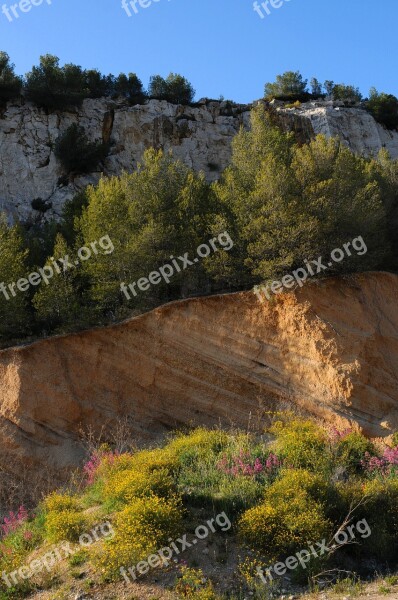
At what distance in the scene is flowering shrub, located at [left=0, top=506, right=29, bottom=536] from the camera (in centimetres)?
1298

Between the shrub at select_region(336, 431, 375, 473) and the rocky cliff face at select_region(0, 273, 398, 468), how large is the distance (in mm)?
843

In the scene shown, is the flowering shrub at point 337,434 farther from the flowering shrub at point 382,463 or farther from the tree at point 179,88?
the tree at point 179,88

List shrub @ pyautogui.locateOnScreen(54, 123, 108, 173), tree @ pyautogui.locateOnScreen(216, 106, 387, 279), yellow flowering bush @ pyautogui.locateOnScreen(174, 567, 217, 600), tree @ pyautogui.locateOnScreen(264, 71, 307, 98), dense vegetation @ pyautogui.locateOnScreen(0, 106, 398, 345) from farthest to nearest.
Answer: tree @ pyautogui.locateOnScreen(264, 71, 307, 98) → shrub @ pyautogui.locateOnScreen(54, 123, 108, 173) → dense vegetation @ pyautogui.locateOnScreen(0, 106, 398, 345) → tree @ pyautogui.locateOnScreen(216, 106, 387, 279) → yellow flowering bush @ pyautogui.locateOnScreen(174, 567, 217, 600)

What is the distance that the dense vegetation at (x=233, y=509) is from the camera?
10070 mm

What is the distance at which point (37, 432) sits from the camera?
1529 centimetres

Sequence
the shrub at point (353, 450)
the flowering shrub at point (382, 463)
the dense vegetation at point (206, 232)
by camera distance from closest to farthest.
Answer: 1. the flowering shrub at point (382, 463)
2. the shrub at point (353, 450)
3. the dense vegetation at point (206, 232)

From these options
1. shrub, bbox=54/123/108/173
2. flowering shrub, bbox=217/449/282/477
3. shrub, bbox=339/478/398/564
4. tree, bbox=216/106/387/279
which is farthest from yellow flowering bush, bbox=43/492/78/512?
shrub, bbox=54/123/108/173

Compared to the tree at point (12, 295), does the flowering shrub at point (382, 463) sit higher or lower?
lower

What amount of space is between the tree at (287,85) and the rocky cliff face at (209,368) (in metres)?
A: 31.3

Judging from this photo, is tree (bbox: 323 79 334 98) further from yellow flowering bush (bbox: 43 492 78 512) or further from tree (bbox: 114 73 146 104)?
yellow flowering bush (bbox: 43 492 78 512)

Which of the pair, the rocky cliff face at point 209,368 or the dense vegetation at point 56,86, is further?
the dense vegetation at point 56,86

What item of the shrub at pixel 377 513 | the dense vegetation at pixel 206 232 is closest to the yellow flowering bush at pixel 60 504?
the dense vegetation at pixel 206 232

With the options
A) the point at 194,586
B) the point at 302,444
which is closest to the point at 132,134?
the point at 302,444

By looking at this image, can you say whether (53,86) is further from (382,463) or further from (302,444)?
(382,463)
